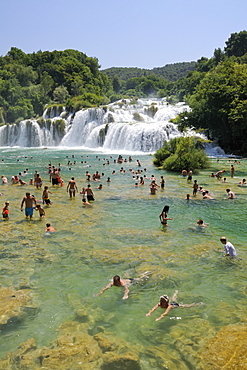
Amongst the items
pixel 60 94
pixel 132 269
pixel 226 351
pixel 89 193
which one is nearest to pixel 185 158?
pixel 89 193

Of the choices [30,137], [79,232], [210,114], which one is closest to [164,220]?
[79,232]

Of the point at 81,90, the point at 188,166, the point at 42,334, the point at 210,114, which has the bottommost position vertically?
the point at 42,334

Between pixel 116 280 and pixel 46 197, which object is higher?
pixel 46 197

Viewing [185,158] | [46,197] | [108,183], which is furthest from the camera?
[185,158]

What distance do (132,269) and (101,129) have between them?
4683cm

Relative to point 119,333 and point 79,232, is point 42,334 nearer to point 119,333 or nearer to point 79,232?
point 119,333

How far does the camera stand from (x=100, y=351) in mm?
5926

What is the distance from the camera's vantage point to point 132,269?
9.34 meters

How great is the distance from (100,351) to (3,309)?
8.43 feet

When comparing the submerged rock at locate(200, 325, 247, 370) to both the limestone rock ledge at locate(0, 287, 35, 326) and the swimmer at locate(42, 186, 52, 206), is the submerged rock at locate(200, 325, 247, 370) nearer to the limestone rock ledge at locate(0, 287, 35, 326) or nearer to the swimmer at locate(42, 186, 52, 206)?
the limestone rock ledge at locate(0, 287, 35, 326)

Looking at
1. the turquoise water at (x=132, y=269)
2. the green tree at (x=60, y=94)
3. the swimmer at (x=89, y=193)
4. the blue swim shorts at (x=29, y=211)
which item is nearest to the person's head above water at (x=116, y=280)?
the turquoise water at (x=132, y=269)

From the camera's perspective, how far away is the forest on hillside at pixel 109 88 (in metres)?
40.5

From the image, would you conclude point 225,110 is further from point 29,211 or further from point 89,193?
point 29,211

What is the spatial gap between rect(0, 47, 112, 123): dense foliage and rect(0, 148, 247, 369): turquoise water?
6856cm
